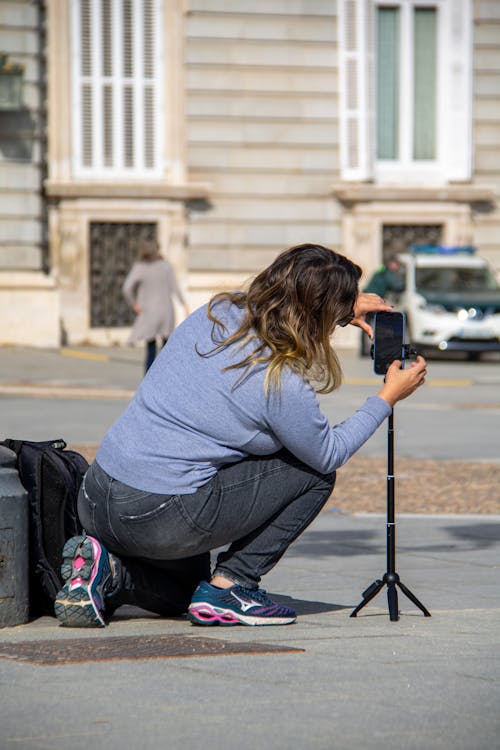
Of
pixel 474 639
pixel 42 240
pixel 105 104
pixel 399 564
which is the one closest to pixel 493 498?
pixel 399 564

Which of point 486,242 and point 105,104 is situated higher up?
point 105,104

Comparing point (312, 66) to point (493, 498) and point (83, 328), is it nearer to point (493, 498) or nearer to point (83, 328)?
point (83, 328)

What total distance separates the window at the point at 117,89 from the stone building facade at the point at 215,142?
0.02 meters

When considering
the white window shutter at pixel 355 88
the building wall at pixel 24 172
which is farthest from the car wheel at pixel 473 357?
the building wall at pixel 24 172

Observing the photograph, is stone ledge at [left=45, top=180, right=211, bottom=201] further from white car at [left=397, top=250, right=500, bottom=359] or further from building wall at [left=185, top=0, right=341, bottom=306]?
white car at [left=397, top=250, right=500, bottom=359]

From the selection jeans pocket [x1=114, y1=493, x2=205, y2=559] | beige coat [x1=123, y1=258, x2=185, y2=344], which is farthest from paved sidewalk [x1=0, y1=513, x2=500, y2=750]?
beige coat [x1=123, y1=258, x2=185, y2=344]

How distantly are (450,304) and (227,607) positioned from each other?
17410mm

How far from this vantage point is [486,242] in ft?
86.0

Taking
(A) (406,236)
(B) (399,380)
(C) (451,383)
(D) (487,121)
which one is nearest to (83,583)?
(B) (399,380)

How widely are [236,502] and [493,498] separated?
442 cm

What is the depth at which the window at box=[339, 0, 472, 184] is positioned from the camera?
25.4m

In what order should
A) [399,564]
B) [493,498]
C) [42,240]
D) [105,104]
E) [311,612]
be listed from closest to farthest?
[311,612] → [399,564] → [493,498] → [42,240] → [105,104]

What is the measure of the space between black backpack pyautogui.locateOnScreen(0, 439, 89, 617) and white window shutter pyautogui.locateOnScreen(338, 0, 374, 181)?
20.2 meters

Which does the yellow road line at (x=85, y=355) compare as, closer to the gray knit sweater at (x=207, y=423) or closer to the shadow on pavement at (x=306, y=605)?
the shadow on pavement at (x=306, y=605)
